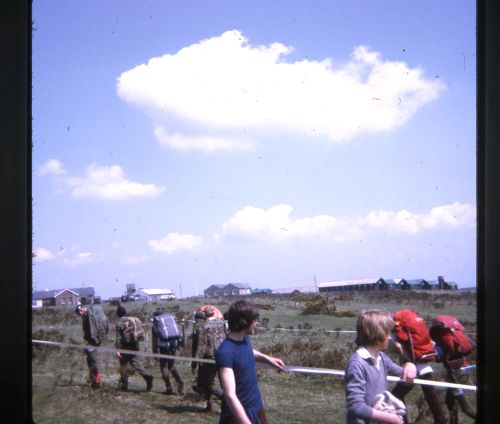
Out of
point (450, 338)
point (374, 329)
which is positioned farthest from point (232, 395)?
point (450, 338)

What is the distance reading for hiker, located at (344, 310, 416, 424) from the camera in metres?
2.02

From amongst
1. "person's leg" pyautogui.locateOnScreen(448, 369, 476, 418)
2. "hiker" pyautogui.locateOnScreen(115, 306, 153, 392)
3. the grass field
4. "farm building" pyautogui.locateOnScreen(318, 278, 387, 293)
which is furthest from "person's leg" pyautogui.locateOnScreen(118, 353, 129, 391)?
"person's leg" pyautogui.locateOnScreen(448, 369, 476, 418)

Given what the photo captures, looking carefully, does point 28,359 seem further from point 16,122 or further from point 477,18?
point 477,18

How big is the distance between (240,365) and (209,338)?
99.4 inches

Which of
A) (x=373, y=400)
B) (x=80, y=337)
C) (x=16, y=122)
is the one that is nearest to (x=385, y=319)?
(x=373, y=400)

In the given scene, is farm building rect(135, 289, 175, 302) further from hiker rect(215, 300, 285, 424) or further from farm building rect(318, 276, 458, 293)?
hiker rect(215, 300, 285, 424)

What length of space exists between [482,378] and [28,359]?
2.01 m

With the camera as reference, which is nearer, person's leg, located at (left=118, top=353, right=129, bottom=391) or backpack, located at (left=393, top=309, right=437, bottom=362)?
backpack, located at (left=393, top=309, right=437, bottom=362)

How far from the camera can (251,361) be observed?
234cm

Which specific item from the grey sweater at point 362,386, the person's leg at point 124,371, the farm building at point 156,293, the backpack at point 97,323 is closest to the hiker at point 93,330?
the backpack at point 97,323

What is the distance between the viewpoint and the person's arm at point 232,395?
2.16m

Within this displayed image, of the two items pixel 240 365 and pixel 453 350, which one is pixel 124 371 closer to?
pixel 453 350

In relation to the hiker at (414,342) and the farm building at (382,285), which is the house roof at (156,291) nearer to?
the farm building at (382,285)

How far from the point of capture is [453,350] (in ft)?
10.7
